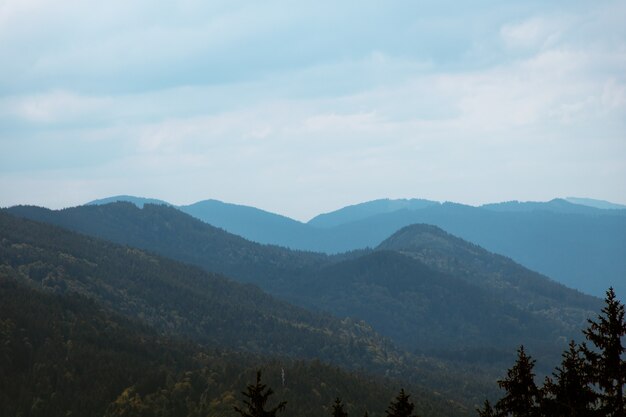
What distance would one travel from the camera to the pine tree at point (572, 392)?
36.0m

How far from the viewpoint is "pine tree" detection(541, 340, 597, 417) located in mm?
36000

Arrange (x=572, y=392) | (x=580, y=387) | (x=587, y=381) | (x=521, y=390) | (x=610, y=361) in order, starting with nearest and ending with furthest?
1. (x=610, y=361)
2. (x=587, y=381)
3. (x=580, y=387)
4. (x=572, y=392)
5. (x=521, y=390)

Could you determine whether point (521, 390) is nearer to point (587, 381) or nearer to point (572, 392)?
point (572, 392)

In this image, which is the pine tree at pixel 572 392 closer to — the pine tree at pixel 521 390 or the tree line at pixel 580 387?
the tree line at pixel 580 387

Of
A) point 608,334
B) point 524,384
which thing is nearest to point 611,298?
point 608,334

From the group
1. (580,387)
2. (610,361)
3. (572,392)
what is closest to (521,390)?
(572,392)

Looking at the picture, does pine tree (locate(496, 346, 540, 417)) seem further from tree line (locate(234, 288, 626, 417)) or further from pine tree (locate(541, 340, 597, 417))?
pine tree (locate(541, 340, 597, 417))

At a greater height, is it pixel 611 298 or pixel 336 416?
pixel 611 298

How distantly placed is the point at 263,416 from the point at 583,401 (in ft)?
56.2

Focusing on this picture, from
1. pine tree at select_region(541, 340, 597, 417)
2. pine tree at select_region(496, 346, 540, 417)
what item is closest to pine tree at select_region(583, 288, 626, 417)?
pine tree at select_region(541, 340, 597, 417)

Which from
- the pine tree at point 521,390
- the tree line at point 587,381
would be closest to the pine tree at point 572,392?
the tree line at point 587,381

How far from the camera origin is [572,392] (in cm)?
3791

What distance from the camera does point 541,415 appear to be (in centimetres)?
3928

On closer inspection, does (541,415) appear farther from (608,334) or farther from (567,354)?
(608,334)
